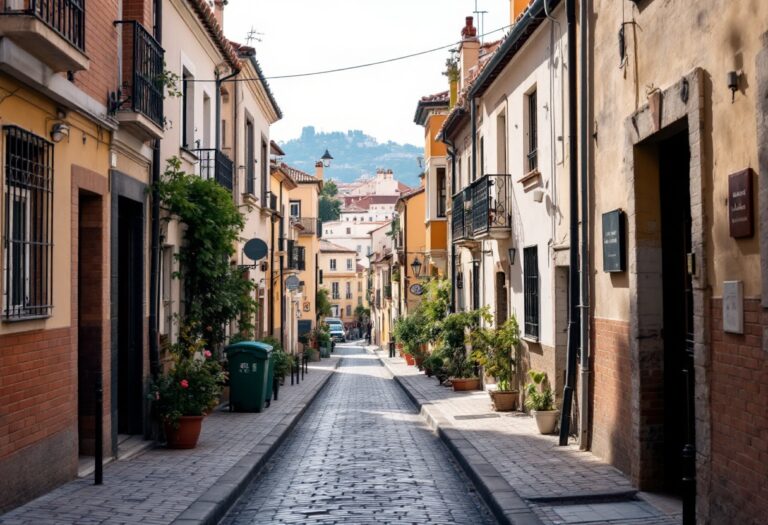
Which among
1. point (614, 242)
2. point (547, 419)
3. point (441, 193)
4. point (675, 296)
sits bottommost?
point (547, 419)

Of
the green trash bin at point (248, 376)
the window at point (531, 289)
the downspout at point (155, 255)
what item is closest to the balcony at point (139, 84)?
the downspout at point (155, 255)

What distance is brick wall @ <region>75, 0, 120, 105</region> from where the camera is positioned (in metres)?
10.4

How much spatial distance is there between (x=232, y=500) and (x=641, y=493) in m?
3.97

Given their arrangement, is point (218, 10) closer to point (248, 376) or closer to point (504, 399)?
point (248, 376)

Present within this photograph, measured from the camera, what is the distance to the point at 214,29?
17.3 meters

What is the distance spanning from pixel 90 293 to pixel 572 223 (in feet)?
19.2

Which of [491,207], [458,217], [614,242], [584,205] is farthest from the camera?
[458,217]

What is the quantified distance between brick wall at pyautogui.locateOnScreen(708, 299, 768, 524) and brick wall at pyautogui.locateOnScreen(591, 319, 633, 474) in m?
2.54

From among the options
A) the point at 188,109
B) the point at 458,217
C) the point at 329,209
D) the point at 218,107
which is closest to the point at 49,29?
the point at 188,109

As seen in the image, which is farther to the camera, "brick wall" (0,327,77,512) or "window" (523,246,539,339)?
"window" (523,246,539,339)

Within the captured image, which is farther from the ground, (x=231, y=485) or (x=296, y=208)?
(x=296, y=208)

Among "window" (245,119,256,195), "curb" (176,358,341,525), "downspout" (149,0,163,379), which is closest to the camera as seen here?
"curb" (176,358,341,525)

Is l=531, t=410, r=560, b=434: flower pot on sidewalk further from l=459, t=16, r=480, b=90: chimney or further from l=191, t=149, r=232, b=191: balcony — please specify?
l=459, t=16, r=480, b=90: chimney

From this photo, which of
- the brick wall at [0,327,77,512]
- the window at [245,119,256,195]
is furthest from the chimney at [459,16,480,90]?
the brick wall at [0,327,77,512]
